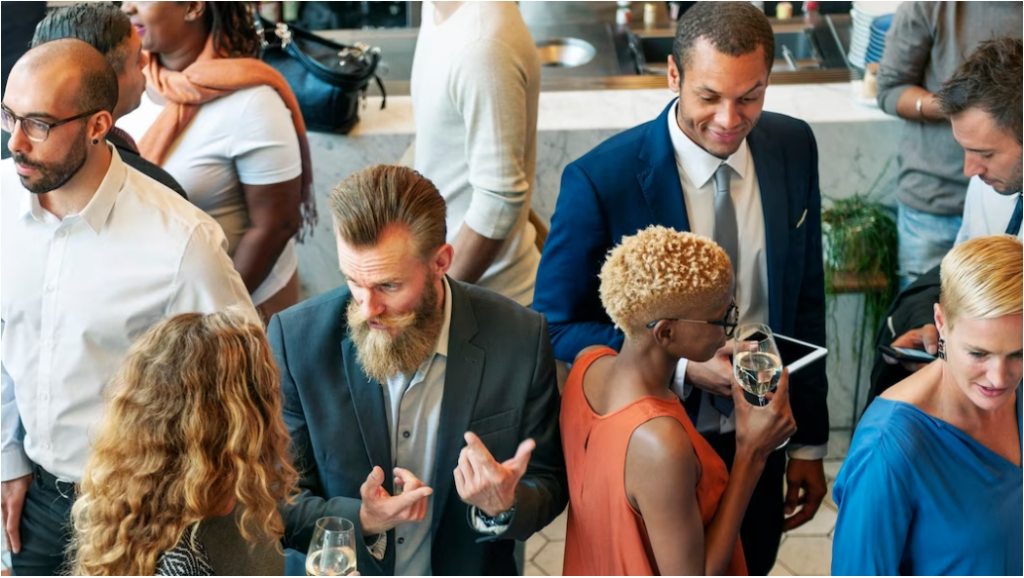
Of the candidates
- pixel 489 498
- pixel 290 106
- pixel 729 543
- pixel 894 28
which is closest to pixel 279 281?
pixel 290 106

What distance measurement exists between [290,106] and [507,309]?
1.24 m

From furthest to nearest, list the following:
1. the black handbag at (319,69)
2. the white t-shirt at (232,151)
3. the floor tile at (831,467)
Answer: the floor tile at (831,467), the black handbag at (319,69), the white t-shirt at (232,151)

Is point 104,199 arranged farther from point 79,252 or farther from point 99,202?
point 79,252

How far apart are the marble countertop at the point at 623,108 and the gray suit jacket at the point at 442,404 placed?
1732mm

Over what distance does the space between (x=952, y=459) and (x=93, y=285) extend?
5.75 feet

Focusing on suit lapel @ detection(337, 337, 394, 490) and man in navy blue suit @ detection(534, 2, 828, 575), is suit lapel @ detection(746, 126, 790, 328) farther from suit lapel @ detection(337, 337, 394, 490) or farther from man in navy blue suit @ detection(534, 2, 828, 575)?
suit lapel @ detection(337, 337, 394, 490)

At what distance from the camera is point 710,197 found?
253 centimetres

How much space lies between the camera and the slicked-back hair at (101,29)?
2670 millimetres

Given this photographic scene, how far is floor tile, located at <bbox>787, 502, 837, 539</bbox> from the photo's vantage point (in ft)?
12.8

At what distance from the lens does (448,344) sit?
223cm

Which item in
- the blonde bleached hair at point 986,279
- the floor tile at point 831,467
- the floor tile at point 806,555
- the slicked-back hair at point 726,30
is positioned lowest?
the floor tile at point 831,467

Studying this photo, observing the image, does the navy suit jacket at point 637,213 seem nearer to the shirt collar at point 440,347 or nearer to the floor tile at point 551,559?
the shirt collar at point 440,347

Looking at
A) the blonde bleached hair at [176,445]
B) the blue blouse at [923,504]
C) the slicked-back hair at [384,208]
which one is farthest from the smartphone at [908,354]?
the blonde bleached hair at [176,445]

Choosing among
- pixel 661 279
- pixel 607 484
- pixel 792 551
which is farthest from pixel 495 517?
pixel 792 551
